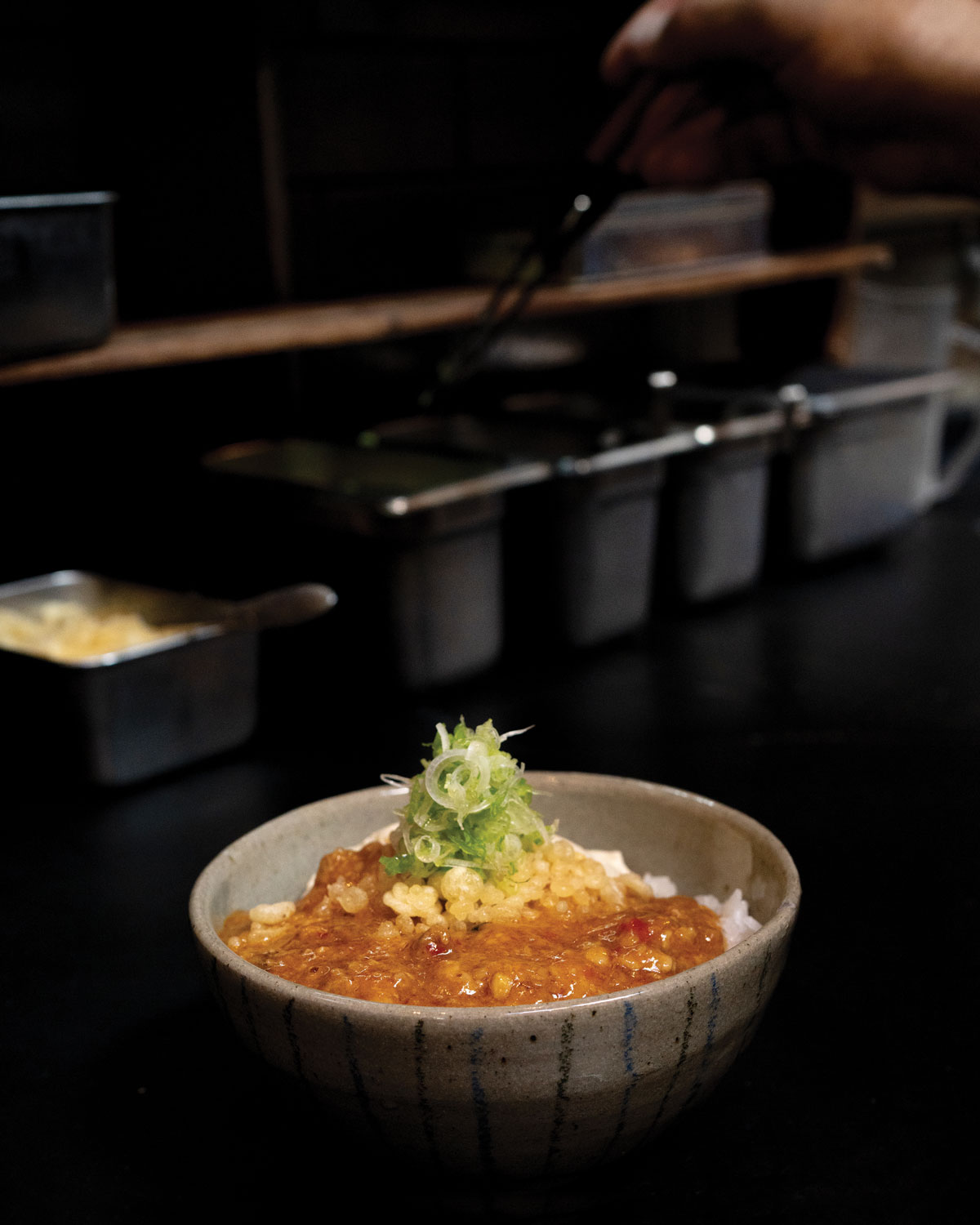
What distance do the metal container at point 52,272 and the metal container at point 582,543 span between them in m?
0.65

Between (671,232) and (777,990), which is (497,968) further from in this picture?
(671,232)

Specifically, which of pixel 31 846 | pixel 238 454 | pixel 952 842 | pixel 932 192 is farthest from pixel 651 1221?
pixel 238 454

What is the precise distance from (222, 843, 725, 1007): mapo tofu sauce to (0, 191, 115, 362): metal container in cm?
96

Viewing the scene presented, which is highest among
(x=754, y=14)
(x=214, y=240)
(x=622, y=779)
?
(x=754, y=14)

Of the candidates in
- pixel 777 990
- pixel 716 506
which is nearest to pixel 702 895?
pixel 777 990

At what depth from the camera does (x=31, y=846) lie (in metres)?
1.46

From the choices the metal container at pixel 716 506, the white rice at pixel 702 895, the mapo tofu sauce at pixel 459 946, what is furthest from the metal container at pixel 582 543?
the mapo tofu sauce at pixel 459 946

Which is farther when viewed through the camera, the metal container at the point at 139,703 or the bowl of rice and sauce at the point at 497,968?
the metal container at the point at 139,703

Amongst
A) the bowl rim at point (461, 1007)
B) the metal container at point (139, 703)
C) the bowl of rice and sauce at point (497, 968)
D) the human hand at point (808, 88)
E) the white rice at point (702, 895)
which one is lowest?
the metal container at point (139, 703)

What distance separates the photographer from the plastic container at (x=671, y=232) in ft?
8.33

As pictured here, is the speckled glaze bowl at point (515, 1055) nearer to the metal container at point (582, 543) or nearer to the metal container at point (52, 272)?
the metal container at point (52, 272)

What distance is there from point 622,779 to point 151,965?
0.48m

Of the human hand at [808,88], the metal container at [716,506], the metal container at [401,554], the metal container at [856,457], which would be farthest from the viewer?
the metal container at [856,457]

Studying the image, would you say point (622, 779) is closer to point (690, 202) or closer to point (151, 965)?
point (151, 965)
